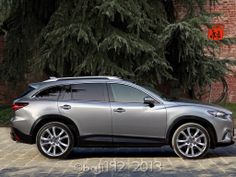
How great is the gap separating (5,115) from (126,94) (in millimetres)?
10879

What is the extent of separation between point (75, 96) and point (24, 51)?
25.8 feet

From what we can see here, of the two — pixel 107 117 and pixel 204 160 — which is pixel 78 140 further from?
pixel 204 160

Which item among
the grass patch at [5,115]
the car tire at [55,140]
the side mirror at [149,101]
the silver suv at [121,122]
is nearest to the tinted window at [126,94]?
the silver suv at [121,122]

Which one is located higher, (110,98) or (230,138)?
(110,98)

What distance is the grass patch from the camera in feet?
60.1

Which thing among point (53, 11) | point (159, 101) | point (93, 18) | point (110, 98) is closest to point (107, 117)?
point (110, 98)

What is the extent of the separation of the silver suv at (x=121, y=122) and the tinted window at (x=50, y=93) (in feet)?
0.27

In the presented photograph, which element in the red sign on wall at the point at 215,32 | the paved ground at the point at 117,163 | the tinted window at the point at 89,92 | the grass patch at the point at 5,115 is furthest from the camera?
the grass patch at the point at 5,115

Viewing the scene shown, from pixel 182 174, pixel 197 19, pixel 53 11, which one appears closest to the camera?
pixel 182 174

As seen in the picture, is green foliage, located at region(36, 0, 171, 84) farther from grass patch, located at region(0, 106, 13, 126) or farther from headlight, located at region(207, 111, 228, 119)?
headlight, located at region(207, 111, 228, 119)

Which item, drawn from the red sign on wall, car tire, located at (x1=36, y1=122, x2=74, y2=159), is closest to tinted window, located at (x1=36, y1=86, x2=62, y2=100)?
car tire, located at (x1=36, y1=122, x2=74, y2=159)

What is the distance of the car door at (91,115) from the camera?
10062mm

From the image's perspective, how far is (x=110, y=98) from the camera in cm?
1030

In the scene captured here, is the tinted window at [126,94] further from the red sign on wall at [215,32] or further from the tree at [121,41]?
the red sign on wall at [215,32]
